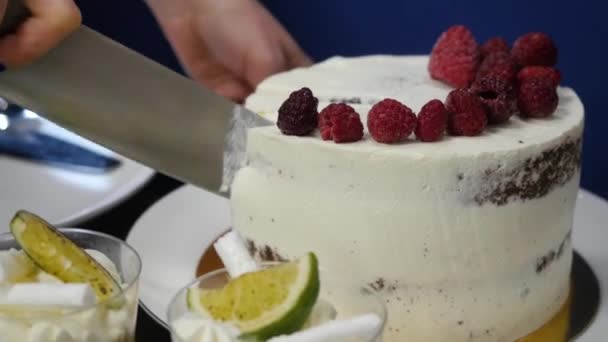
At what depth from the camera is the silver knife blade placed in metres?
1.10

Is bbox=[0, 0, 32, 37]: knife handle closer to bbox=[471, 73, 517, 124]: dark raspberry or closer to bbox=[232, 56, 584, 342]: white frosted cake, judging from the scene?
bbox=[232, 56, 584, 342]: white frosted cake

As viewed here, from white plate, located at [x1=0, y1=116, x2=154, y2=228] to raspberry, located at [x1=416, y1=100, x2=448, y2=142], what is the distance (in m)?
0.68

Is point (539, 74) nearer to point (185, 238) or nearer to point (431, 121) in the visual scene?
point (431, 121)

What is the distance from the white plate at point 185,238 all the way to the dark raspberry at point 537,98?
32 centimetres

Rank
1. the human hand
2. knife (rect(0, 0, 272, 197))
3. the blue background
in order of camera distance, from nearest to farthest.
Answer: knife (rect(0, 0, 272, 197)) < the human hand < the blue background

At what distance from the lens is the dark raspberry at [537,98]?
3.99 feet

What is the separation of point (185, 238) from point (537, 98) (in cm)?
69

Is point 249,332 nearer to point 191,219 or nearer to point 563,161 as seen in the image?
point 563,161

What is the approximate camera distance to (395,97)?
132 centimetres

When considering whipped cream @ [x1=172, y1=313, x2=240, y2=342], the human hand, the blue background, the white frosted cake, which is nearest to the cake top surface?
the white frosted cake

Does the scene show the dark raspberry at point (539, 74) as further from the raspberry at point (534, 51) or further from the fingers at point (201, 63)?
the fingers at point (201, 63)

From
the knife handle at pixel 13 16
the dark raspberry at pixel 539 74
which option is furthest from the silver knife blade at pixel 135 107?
the dark raspberry at pixel 539 74

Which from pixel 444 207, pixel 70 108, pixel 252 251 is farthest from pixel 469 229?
pixel 70 108

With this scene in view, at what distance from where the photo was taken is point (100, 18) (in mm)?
2350
